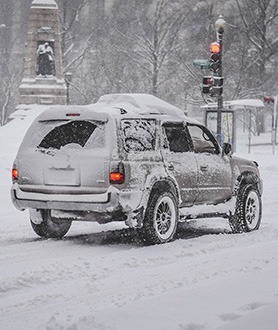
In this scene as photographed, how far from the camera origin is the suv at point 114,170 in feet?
30.6

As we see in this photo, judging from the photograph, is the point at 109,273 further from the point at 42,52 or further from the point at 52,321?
the point at 42,52

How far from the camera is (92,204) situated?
9305 millimetres

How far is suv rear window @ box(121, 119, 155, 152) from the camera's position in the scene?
9625 millimetres

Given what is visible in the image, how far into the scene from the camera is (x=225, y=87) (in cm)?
5909

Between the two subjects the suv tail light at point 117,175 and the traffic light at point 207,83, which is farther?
the traffic light at point 207,83

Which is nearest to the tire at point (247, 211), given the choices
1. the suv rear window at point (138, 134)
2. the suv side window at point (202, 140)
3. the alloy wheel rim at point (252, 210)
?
the alloy wheel rim at point (252, 210)

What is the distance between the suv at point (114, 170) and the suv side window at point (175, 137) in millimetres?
13

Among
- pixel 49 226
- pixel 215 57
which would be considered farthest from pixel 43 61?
pixel 49 226

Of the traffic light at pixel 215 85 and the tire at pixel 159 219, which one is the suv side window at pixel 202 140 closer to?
the tire at pixel 159 219

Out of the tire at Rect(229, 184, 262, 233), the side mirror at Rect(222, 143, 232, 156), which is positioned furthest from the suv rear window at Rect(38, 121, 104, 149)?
the tire at Rect(229, 184, 262, 233)

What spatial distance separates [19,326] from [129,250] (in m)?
3.80

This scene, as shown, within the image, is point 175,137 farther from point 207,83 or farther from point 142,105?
point 207,83

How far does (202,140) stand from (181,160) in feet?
2.81

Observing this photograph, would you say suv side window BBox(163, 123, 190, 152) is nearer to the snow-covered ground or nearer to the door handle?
the door handle
